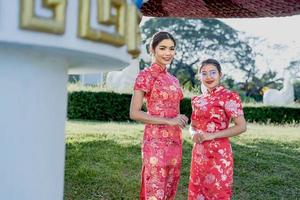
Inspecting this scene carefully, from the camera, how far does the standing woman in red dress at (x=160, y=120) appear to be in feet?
10.5

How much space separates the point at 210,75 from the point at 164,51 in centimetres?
34

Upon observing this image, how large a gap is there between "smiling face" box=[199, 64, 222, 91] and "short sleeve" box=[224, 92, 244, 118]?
12 cm

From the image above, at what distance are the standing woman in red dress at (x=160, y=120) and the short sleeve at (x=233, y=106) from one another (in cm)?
31

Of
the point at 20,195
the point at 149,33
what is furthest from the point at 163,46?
the point at 149,33

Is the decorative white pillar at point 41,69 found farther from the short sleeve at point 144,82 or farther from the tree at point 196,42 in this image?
the tree at point 196,42

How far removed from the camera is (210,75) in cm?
341

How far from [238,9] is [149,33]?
26.9 meters

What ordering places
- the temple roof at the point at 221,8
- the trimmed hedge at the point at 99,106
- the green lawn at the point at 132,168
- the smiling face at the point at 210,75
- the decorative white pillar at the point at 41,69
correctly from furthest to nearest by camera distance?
the trimmed hedge at the point at 99,106 < the green lawn at the point at 132,168 < the smiling face at the point at 210,75 < the temple roof at the point at 221,8 < the decorative white pillar at the point at 41,69

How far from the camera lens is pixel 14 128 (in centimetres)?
207

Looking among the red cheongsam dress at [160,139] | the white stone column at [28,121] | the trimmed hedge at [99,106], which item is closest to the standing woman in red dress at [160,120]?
the red cheongsam dress at [160,139]

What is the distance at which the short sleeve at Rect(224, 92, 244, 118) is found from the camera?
11.1 ft

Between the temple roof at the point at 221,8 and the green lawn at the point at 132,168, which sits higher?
the temple roof at the point at 221,8

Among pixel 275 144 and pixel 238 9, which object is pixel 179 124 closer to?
pixel 238 9

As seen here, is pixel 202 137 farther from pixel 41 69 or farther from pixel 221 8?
pixel 41 69
